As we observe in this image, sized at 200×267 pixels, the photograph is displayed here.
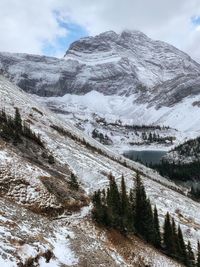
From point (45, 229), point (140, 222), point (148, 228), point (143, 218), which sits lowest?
point (148, 228)

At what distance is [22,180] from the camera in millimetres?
40719

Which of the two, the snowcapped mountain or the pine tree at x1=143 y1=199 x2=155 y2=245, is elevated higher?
the snowcapped mountain

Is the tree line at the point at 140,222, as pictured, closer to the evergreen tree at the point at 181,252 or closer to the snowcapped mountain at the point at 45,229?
the evergreen tree at the point at 181,252

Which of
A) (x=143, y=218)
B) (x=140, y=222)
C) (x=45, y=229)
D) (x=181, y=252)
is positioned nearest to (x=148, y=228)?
(x=140, y=222)

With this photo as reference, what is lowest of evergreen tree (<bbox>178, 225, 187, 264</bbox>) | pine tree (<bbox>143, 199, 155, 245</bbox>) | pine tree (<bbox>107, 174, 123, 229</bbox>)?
evergreen tree (<bbox>178, 225, 187, 264</bbox>)

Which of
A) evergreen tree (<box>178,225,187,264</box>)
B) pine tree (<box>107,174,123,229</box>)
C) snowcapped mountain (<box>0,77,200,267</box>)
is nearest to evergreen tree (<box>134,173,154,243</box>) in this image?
pine tree (<box>107,174,123,229</box>)

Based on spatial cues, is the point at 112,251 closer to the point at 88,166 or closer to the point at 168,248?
the point at 168,248

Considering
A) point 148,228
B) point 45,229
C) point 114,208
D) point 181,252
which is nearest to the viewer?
point 45,229

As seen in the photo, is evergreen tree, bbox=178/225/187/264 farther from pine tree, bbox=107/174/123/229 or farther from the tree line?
pine tree, bbox=107/174/123/229

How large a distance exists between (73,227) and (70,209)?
4.10 m

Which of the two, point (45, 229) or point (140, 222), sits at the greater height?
point (45, 229)

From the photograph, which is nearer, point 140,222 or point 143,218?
point 140,222

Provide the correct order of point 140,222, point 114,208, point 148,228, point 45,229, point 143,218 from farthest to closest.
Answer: point 143,218 < point 140,222 < point 148,228 < point 114,208 < point 45,229

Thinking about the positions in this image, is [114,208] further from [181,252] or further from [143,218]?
[181,252]
